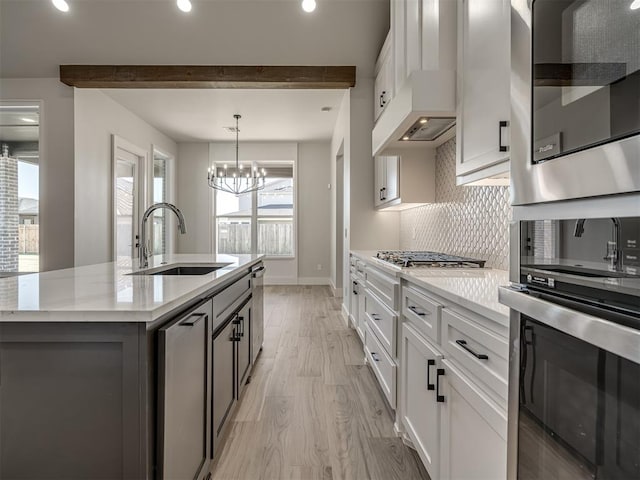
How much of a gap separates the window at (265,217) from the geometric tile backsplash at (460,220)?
4.17 metres

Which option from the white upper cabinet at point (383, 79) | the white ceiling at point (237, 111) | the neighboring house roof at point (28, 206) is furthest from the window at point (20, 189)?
the white upper cabinet at point (383, 79)

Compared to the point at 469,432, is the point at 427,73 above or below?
above

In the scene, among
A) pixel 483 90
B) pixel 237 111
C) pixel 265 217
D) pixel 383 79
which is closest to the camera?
pixel 483 90

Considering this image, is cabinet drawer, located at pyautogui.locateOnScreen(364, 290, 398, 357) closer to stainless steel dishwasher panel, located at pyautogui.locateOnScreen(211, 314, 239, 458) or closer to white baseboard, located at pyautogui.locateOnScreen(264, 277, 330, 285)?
stainless steel dishwasher panel, located at pyautogui.locateOnScreen(211, 314, 239, 458)

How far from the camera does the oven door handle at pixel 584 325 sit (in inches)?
19.6

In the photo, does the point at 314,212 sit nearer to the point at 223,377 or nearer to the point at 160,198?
the point at 160,198

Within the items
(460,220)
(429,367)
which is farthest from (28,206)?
(429,367)

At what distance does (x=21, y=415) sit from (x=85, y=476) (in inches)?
10.0

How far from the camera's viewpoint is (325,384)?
2658 millimetres

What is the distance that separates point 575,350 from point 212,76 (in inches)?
178

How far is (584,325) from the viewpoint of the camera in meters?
0.58

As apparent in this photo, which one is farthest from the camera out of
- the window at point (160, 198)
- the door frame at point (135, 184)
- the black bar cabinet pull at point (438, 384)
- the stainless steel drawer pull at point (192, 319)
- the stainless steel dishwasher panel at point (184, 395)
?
the window at point (160, 198)

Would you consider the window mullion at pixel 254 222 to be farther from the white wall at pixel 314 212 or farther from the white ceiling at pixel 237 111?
the white ceiling at pixel 237 111

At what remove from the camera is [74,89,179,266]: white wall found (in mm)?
4453
